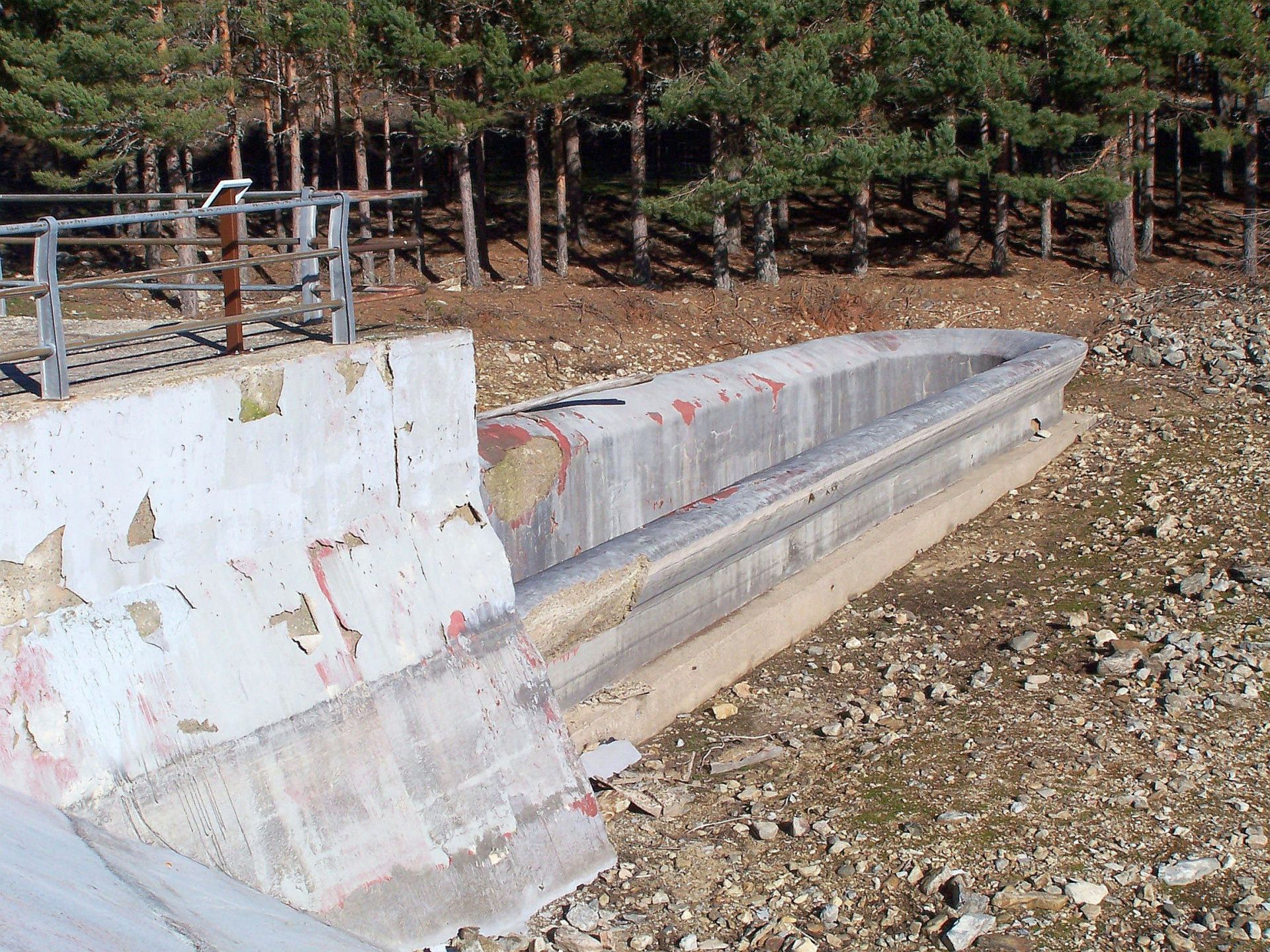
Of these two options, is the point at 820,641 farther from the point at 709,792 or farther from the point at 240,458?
the point at 240,458

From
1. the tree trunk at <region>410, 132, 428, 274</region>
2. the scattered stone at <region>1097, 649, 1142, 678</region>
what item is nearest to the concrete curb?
the scattered stone at <region>1097, 649, 1142, 678</region>

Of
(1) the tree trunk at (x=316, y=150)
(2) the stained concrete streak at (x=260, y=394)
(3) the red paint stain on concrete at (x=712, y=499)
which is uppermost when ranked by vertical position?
(1) the tree trunk at (x=316, y=150)

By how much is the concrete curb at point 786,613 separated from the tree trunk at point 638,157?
7.74 m

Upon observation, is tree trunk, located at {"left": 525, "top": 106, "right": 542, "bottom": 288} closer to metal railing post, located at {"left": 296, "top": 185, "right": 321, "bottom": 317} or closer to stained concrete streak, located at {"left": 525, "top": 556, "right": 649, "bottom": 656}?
metal railing post, located at {"left": 296, "top": 185, "right": 321, "bottom": 317}

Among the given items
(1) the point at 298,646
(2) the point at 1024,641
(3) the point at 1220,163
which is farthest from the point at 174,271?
(3) the point at 1220,163

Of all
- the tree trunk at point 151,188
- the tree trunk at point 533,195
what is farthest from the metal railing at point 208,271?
the tree trunk at point 151,188

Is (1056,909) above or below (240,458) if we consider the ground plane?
below

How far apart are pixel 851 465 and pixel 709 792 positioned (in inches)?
99.1

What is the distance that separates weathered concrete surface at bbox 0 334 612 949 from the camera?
3107mm

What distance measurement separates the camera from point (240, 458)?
3.53m

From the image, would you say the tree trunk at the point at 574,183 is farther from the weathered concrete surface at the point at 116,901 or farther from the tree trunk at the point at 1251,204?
the weathered concrete surface at the point at 116,901

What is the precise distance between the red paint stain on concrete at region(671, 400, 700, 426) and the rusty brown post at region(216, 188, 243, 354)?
11.3ft

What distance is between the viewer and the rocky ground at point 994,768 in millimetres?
3748

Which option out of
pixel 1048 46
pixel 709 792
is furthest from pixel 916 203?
pixel 709 792
